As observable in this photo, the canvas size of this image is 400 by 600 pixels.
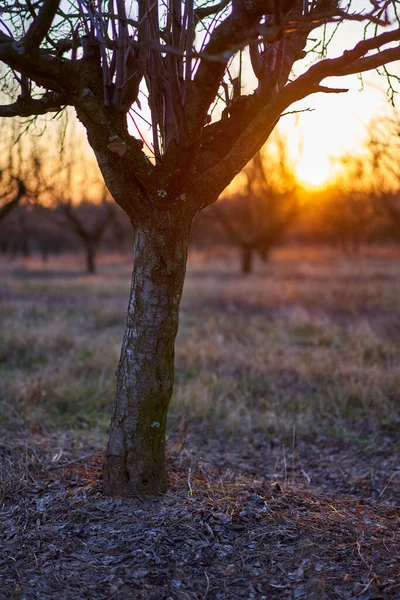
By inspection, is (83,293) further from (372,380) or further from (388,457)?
(388,457)

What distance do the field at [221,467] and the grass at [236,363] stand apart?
0.11 ft

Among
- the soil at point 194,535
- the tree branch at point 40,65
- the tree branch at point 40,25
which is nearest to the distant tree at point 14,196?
the soil at point 194,535

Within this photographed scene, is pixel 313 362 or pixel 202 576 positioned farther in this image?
pixel 313 362

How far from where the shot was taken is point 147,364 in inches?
140

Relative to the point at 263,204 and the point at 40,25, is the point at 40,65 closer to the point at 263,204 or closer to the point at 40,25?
the point at 40,25

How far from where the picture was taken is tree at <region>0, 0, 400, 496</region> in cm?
294

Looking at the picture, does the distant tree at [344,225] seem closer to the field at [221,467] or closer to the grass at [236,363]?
the grass at [236,363]

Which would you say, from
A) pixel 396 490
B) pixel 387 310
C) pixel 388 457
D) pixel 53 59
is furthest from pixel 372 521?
pixel 387 310

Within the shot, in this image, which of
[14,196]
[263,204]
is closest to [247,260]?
[263,204]

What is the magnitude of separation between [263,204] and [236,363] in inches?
676

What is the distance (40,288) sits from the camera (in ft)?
58.7

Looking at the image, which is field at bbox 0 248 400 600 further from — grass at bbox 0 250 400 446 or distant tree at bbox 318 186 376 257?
distant tree at bbox 318 186 376 257

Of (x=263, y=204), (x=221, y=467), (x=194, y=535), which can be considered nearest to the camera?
(x=194, y=535)

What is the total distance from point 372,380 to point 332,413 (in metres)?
0.83
